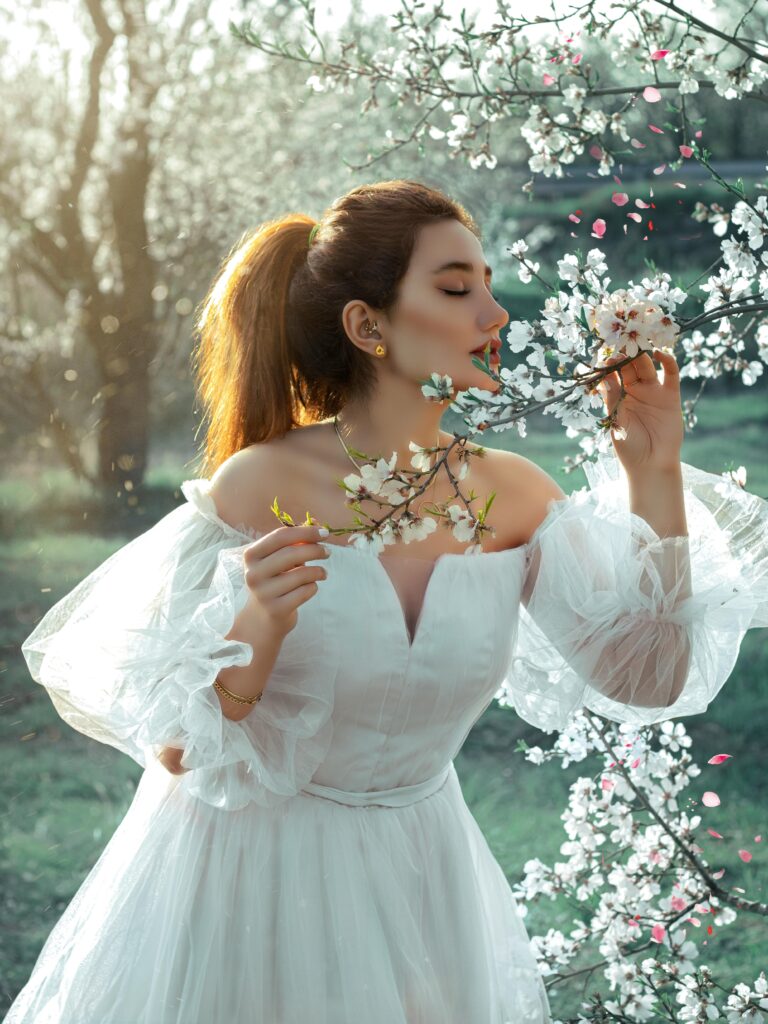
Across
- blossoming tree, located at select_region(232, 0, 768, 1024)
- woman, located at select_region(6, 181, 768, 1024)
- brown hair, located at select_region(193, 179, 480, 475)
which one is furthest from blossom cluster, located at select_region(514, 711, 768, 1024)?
brown hair, located at select_region(193, 179, 480, 475)

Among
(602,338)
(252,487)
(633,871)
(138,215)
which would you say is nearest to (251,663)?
(252,487)

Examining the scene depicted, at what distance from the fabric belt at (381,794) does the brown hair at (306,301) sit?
0.44 m

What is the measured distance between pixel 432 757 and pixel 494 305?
1.78 feet

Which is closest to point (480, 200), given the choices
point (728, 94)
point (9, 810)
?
point (9, 810)

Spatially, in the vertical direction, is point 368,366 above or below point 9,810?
above

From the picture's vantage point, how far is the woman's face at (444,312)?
145cm

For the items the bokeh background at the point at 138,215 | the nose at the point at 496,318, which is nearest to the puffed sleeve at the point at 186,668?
the nose at the point at 496,318

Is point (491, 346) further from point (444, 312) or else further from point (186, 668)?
point (186, 668)

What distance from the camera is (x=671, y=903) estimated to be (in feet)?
6.52

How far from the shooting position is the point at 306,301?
1559 mm

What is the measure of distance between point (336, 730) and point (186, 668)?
22 centimetres

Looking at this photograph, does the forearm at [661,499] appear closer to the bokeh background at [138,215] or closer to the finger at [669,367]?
the finger at [669,367]

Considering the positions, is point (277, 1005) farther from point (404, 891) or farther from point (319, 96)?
point (319, 96)

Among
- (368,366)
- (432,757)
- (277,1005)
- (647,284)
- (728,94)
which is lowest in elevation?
(277,1005)
